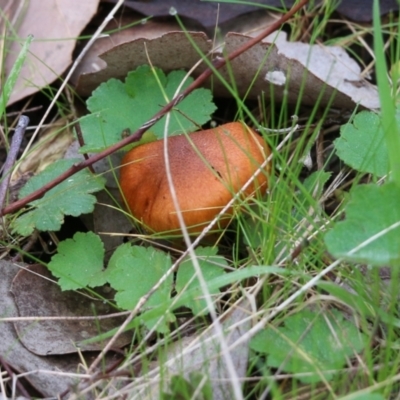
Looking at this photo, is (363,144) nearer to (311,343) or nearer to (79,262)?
(311,343)

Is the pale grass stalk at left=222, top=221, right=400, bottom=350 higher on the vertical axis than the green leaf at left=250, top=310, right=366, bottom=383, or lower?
higher

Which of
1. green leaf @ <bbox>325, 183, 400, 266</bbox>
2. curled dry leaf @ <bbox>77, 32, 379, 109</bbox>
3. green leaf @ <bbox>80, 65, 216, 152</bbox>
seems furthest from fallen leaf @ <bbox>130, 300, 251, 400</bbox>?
curled dry leaf @ <bbox>77, 32, 379, 109</bbox>

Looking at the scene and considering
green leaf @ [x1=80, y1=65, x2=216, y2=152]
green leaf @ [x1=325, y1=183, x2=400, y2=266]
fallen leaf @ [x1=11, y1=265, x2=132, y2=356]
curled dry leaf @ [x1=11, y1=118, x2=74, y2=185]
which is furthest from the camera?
curled dry leaf @ [x1=11, y1=118, x2=74, y2=185]

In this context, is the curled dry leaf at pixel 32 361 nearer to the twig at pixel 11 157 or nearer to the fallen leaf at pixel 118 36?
the twig at pixel 11 157

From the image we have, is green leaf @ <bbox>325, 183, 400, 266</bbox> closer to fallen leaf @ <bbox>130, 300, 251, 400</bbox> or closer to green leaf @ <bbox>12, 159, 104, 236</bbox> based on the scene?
fallen leaf @ <bbox>130, 300, 251, 400</bbox>

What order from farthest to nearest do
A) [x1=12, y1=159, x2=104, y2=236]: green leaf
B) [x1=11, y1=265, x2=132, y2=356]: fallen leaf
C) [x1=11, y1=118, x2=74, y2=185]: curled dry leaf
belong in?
[x1=11, y1=118, x2=74, y2=185]: curled dry leaf, [x1=12, y1=159, x2=104, y2=236]: green leaf, [x1=11, y1=265, x2=132, y2=356]: fallen leaf

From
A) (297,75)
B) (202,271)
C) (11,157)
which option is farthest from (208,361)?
(297,75)

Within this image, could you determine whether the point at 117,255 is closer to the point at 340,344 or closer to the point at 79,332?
the point at 79,332
